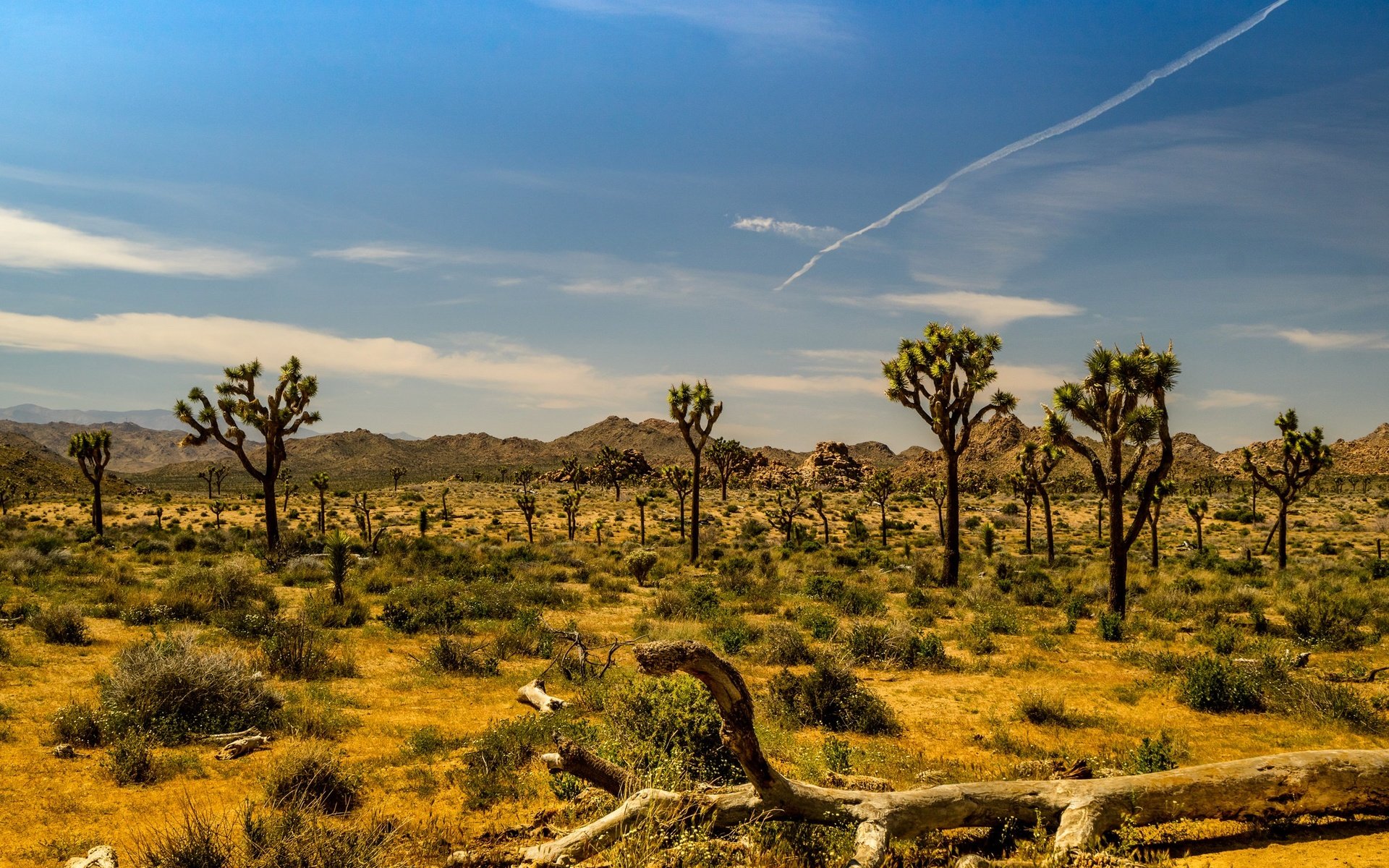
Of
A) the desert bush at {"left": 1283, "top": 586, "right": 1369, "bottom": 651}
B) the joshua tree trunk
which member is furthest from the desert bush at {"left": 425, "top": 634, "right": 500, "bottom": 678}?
the desert bush at {"left": 1283, "top": 586, "right": 1369, "bottom": 651}

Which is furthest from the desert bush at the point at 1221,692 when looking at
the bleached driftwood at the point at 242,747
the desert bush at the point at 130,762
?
the desert bush at the point at 130,762

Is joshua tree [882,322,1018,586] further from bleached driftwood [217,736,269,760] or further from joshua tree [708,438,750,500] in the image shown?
joshua tree [708,438,750,500]

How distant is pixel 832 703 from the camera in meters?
11.2

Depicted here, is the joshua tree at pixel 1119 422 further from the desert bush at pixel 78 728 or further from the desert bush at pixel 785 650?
the desert bush at pixel 78 728

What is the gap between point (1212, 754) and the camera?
365 inches

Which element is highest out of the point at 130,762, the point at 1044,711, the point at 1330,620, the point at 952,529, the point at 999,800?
the point at 952,529

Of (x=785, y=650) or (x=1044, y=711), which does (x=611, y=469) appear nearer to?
(x=785, y=650)

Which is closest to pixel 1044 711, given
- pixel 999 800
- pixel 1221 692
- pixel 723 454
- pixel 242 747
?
pixel 1221 692

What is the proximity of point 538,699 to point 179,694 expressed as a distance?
5.10 meters

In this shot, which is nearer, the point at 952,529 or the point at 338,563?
the point at 338,563

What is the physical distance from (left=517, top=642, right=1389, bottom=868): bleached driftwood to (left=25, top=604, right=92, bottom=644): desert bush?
1338 centimetres

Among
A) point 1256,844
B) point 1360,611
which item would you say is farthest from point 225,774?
point 1360,611

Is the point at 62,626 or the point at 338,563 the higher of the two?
the point at 338,563

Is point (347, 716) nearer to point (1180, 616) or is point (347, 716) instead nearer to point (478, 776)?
point (478, 776)
